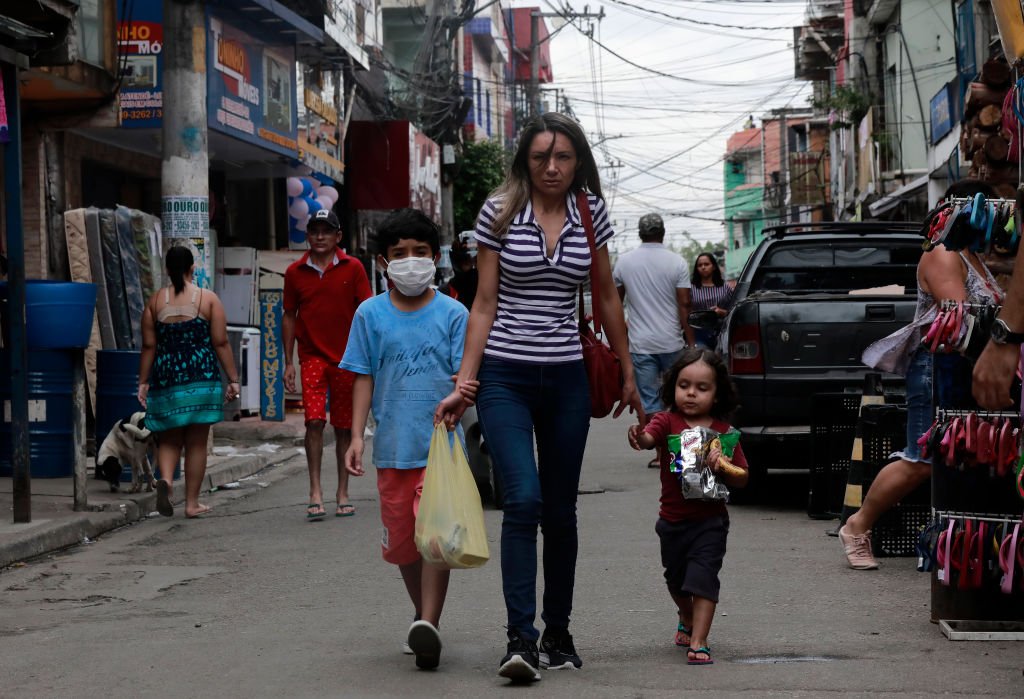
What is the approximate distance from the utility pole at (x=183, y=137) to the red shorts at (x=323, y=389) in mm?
3402

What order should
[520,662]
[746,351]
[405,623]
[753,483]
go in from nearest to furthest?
[520,662]
[405,623]
[746,351]
[753,483]

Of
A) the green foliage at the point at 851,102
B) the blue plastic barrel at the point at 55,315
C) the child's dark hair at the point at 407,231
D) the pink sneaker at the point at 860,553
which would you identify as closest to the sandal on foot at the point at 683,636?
the child's dark hair at the point at 407,231

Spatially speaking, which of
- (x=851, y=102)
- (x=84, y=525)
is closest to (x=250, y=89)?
(x=84, y=525)

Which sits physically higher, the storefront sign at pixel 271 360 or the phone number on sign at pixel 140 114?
the phone number on sign at pixel 140 114

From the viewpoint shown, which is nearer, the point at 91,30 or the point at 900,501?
the point at 900,501

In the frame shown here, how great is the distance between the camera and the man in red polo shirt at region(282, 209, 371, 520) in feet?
31.8

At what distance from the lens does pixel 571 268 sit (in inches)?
203

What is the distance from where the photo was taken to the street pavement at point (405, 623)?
4.94 m

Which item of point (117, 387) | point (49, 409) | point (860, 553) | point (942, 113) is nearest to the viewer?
point (860, 553)

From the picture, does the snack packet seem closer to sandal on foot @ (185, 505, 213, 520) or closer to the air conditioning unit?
sandal on foot @ (185, 505, 213, 520)

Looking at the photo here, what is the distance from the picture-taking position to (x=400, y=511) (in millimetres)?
5422

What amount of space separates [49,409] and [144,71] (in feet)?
14.9

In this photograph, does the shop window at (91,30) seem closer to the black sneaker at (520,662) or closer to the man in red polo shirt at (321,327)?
the man in red polo shirt at (321,327)

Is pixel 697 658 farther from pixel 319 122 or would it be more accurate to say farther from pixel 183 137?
pixel 319 122
